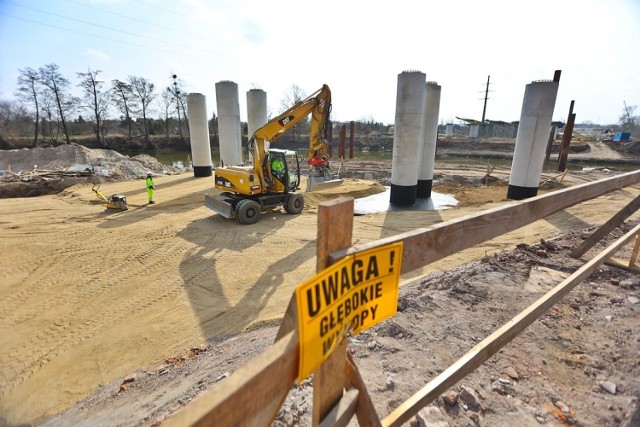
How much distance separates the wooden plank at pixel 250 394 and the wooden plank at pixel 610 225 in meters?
5.03

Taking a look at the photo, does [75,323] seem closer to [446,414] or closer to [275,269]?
[275,269]

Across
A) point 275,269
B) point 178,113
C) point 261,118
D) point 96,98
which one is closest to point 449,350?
point 275,269

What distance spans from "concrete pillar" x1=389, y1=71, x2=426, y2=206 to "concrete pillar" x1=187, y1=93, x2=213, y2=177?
12086mm

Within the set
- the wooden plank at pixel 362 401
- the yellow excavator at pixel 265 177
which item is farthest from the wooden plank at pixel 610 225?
the yellow excavator at pixel 265 177

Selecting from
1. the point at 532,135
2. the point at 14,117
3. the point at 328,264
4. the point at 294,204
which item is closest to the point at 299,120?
the point at 294,204

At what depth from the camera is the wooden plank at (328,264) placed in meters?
1.21

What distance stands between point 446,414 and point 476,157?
122ft

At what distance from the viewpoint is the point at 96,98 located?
134 feet

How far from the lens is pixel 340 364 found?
143 cm

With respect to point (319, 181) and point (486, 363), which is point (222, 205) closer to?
point (319, 181)

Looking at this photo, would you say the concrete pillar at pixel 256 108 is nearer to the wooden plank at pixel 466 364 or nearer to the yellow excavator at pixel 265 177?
the yellow excavator at pixel 265 177

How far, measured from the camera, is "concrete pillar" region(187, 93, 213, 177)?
1925cm

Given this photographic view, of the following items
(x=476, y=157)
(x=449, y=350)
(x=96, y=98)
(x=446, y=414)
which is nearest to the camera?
(x=446, y=414)

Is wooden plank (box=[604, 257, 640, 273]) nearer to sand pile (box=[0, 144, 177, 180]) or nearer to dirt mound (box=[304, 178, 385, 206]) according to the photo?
dirt mound (box=[304, 178, 385, 206])
